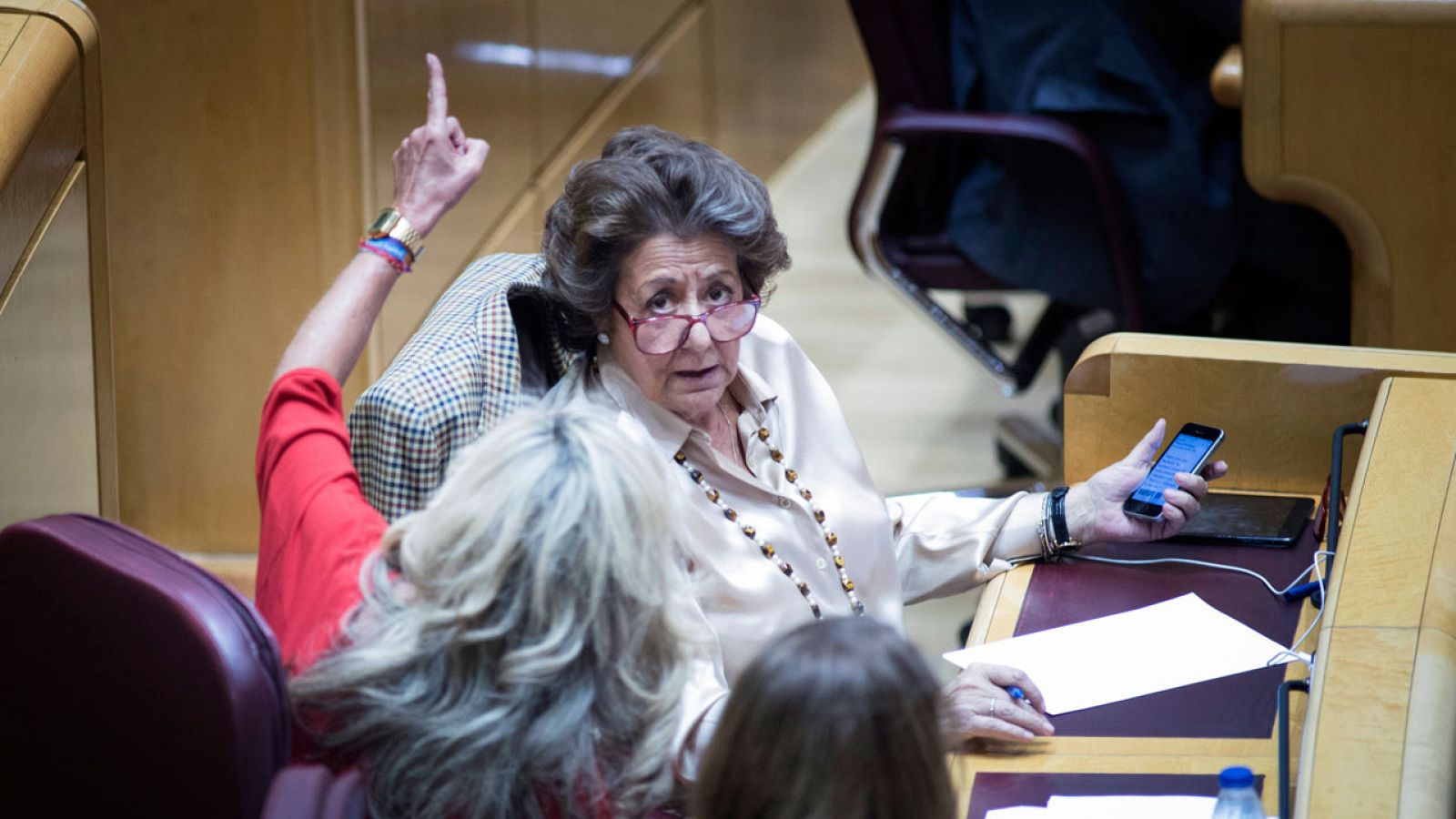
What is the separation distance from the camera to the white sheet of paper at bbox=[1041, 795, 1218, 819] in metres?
1.52

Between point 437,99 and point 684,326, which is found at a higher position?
point 437,99

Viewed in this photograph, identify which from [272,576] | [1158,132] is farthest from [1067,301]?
[272,576]

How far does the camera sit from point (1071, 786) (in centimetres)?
159

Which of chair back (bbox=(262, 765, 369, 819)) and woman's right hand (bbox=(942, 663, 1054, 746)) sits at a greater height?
woman's right hand (bbox=(942, 663, 1054, 746))

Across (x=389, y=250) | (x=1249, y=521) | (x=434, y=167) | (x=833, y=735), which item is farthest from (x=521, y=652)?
(x=1249, y=521)

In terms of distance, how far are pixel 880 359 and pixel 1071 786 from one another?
3755 millimetres

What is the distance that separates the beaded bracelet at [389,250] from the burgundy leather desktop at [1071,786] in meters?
0.77

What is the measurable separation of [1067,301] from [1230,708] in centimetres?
180

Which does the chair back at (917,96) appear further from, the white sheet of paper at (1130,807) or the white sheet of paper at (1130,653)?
the white sheet of paper at (1130,807)

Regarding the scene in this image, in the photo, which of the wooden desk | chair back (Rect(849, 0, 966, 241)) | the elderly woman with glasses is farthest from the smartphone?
chair back (Rect(849, 0, 966, 241))

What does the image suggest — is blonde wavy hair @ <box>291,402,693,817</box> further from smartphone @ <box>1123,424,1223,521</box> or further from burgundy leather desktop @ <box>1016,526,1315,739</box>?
smartphone @ <box>1123,424,1223,521</box>

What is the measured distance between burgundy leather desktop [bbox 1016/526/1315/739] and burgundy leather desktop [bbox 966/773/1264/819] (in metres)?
0.10

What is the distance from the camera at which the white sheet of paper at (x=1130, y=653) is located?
70.7 inches

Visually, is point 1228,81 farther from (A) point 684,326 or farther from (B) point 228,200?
(B) point 228,200
